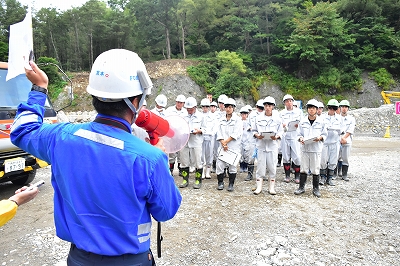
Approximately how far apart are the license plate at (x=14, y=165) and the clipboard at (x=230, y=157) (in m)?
3.70

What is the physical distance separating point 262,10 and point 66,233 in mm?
32865

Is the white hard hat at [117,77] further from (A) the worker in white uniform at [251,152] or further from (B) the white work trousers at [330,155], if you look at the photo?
(B) the white work trousers at [330,155]

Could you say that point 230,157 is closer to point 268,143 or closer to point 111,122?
point 268,143

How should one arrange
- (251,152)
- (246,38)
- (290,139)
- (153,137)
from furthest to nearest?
1. (246,38)
2. (251,152)
3. (290,139)
4. (153,137)

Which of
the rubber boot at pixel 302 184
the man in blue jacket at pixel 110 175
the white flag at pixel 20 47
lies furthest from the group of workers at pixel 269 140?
the man in blue jacket at pixel 110 175

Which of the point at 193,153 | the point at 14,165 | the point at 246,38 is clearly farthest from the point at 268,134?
the point at 246,38

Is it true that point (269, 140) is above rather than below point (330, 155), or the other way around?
above

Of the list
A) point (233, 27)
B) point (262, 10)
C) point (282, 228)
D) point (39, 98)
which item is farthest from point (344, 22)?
point (39, 98)

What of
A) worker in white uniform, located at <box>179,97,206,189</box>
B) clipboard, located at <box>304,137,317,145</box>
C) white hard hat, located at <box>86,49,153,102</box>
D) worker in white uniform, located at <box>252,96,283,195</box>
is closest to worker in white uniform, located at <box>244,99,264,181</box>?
worker in white uniform, located at <box>252,96,283,195</box>

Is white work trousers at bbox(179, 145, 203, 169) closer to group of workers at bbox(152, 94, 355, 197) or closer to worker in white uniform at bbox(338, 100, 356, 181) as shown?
group of workers at bbox(152, 94, 355, 197)

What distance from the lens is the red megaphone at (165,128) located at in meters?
1.87

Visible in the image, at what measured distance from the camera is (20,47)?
5.16 ft

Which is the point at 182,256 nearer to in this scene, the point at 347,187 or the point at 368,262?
the point at 368,262

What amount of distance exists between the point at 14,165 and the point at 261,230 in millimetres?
4112
